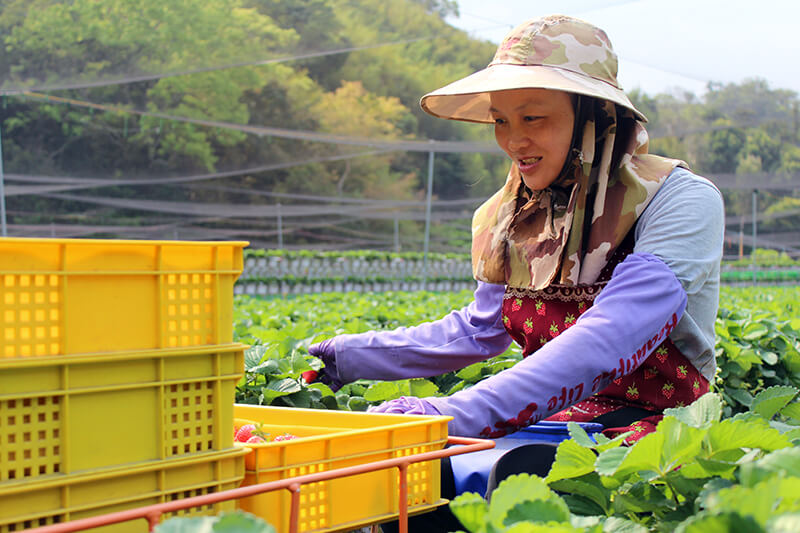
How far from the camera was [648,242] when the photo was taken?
2.04m

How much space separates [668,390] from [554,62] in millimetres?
881

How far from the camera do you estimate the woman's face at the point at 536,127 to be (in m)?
2.16

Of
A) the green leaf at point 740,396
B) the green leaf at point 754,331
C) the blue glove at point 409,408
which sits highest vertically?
the blue glove at point 409,408

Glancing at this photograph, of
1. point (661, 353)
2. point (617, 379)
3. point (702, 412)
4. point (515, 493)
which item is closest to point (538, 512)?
point (515, 493)

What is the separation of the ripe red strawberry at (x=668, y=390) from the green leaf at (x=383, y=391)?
2.27 feet

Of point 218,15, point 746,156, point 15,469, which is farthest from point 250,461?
point 746,156

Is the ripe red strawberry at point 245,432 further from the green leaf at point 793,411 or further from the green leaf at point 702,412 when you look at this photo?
the green leaf at point 793,411

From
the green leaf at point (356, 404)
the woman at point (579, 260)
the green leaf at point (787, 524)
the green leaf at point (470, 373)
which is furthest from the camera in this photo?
the green leaf at point (470, 373)

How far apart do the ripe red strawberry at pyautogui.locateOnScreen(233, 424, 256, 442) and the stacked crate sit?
0.30 metres

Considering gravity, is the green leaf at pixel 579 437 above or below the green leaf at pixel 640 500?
above

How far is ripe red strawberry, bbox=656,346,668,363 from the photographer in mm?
2139

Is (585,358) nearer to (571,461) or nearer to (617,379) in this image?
(617,379)

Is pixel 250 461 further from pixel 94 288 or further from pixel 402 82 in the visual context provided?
pixel 402 82

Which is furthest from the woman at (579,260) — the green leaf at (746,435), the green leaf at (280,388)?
the green leaf at (746,435)
